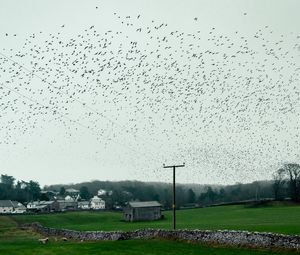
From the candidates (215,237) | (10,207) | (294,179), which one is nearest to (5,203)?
(10,207)

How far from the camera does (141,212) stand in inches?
4013

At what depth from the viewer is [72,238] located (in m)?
56.3

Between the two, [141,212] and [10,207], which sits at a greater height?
[10,207]

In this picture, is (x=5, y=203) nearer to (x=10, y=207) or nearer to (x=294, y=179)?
(x=10, y=207)

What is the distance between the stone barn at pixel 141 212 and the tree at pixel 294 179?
144 feet

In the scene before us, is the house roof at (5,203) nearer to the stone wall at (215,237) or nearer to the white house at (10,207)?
the white house at (10,207)

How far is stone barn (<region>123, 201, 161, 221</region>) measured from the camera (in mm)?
100312

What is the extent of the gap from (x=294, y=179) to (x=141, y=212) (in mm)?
57792

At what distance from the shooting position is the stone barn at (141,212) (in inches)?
3949

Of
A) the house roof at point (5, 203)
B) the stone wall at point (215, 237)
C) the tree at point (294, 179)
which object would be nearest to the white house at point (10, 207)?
the house roof at point (5, 203)

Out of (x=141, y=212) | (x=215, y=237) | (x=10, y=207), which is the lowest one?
(x=215, y=237)

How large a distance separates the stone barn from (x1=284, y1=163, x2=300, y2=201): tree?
144ft

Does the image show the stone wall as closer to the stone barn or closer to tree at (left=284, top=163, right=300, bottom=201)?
the stone barn

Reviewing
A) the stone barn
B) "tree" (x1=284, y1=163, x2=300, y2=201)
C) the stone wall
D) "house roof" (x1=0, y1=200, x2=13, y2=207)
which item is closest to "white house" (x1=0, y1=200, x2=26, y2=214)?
"house roof" (x1=0, y1=200, x2=13, y2=207)
